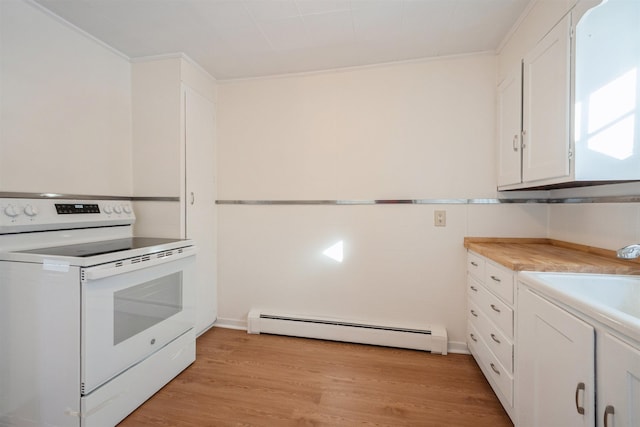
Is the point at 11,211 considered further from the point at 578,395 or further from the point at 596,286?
the point at 596,286

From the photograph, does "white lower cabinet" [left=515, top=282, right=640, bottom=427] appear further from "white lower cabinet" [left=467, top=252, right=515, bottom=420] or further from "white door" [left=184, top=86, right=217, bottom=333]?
"white door" [left=184, top=86, right=217, bottom=333]

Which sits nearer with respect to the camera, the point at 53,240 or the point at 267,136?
the point at 53,240

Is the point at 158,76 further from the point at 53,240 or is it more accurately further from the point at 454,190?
the point at 454,190

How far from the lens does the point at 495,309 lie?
1531 mm

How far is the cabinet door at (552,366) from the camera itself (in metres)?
0.82

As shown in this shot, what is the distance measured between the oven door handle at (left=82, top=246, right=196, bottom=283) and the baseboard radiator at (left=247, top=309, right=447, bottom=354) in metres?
0.94

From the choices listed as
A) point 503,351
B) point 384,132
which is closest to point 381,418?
point 503,351

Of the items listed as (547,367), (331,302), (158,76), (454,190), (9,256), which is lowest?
(331,302)

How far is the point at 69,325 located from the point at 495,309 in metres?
2.21

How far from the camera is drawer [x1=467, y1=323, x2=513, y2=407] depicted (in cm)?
138

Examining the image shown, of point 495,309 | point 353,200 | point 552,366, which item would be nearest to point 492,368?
point 495,309

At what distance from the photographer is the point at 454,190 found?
2104 mm

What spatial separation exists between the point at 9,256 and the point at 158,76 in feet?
5.14

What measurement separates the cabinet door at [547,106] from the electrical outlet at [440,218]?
1.99 feet
